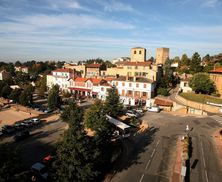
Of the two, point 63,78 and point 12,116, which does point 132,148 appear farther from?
point 63,78

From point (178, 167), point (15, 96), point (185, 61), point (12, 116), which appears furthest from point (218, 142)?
point (185, 61)

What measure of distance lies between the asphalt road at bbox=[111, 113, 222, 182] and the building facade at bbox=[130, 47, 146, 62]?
52077 mm

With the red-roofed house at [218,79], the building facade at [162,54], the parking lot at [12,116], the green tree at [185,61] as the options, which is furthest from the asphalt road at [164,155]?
the building facade at [162,54]

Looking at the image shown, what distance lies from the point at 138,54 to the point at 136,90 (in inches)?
1417

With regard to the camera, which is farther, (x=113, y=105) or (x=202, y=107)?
(x=202, y=107)

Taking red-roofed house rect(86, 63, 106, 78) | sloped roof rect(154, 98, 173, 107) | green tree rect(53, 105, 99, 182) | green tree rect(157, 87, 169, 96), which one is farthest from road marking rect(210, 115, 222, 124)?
red-roofed house rect(86, 63, 106, 78)

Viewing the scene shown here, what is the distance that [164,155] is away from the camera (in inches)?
1076

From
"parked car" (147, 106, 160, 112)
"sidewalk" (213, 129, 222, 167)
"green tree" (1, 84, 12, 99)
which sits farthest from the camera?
"green tree" (1, 84, 12, 99)

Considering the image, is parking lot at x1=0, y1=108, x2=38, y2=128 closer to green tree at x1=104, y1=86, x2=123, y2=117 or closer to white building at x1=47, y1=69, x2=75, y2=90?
Result: green tree at x1=104, y1=86, x2=123, y2=117

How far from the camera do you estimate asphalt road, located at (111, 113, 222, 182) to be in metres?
22.7

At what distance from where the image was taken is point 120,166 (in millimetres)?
24594

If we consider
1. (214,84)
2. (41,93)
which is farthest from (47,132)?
(214,84)

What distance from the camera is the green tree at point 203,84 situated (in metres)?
56.8

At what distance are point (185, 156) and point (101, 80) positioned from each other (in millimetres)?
44148
